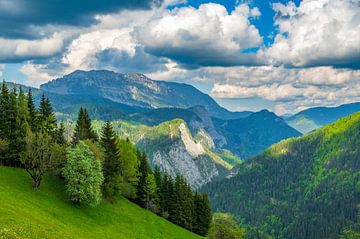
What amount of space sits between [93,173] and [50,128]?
29.4m

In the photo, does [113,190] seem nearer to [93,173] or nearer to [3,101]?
[93,173]

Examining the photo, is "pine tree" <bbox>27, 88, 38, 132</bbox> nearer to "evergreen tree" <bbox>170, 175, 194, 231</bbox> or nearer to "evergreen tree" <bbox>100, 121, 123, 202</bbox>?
"evergreen tree" <bbox>100, 121, 123, 202</bbox>

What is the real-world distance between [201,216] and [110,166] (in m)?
40.9

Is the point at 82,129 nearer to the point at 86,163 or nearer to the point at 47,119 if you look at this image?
the point at 47,119

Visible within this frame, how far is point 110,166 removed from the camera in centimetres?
8762

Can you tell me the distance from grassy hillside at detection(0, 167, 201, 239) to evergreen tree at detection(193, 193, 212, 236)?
908 inches

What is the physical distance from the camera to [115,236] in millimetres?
63938

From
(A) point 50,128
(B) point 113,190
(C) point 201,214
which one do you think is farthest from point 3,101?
(C) point 201,214

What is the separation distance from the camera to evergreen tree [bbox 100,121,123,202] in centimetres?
8600

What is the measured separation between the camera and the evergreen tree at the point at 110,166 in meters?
86.0

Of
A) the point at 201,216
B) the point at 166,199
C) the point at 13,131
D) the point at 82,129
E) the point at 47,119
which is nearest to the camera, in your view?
the point at 13,131

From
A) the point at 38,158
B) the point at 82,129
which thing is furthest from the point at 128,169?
the point at 38,158

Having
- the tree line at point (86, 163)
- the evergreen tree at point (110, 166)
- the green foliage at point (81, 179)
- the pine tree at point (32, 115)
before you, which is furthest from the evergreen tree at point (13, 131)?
the evergreen tree at point (110, 166)

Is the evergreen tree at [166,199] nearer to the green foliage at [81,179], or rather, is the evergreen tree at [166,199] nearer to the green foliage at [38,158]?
the green foliage at [81,179]
